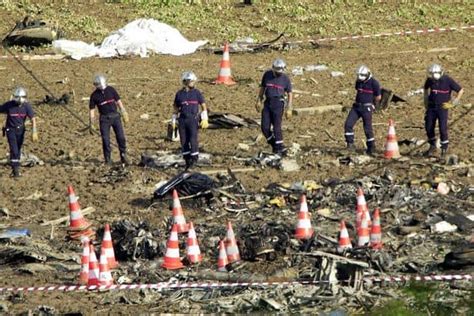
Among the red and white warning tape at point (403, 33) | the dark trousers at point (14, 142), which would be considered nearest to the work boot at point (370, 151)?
the dark trousers at point (14, 142)

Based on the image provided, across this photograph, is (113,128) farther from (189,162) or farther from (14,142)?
(14,142)

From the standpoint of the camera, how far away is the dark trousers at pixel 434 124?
77.0 ft

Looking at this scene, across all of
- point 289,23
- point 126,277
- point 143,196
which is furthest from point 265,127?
point 289,23

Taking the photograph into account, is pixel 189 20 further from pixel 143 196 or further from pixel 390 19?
pixel 143 196

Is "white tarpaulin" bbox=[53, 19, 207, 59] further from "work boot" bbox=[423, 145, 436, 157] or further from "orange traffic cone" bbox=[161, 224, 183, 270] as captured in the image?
"orange traffic cone" bbox=[161, 224, 183, 270]

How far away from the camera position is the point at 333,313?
16031 mm

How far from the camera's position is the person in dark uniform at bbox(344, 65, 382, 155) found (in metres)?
23.9

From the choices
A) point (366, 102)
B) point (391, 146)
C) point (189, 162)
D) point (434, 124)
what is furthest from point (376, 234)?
point (189, 162)

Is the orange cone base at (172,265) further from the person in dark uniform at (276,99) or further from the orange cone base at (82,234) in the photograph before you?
the person in dark uniform at (276,99)

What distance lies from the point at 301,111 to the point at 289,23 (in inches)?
372

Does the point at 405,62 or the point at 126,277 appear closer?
the point at 126,277

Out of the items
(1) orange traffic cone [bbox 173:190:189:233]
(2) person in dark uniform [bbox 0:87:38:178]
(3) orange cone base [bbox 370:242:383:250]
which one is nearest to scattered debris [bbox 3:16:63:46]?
(2) person in dark uniform [bbox 0:87:38:178]

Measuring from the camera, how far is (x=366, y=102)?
2402 cm

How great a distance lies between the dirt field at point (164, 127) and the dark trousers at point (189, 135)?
1.23ft
